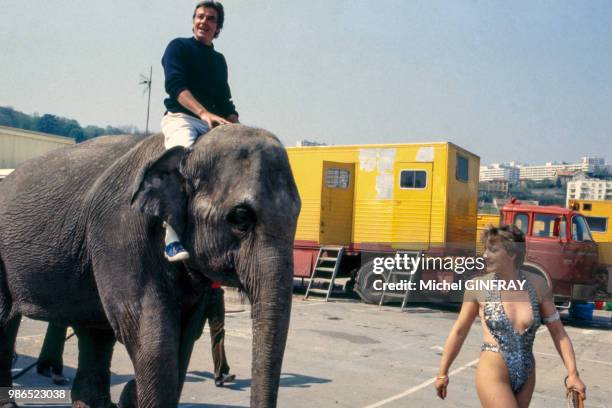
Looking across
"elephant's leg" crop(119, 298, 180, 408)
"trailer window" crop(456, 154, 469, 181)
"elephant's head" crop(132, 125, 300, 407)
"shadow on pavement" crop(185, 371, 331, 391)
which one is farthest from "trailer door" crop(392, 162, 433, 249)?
"elephant's leg" crop(119, 298, 180, 408)

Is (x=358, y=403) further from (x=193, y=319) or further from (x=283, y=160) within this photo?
(x=283, y=160)

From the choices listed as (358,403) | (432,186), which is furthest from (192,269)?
(432,186)

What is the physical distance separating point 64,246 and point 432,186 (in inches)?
523

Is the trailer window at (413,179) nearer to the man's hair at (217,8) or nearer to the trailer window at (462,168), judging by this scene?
the trailer window at (462,168)

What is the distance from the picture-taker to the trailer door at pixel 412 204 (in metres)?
16.4

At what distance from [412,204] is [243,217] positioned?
1376 cm

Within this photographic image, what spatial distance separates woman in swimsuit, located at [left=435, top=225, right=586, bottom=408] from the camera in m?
3.98

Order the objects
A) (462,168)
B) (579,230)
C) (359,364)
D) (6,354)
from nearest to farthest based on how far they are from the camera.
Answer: (6,354)
(359,364)
(579,230)
(462,168)

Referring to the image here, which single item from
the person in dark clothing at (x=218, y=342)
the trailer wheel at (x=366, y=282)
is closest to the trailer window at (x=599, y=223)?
the trailer wheel at (x=366, y=282)

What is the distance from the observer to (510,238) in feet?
14.1

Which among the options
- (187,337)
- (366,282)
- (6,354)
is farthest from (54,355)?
(366,282)

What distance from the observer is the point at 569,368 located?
13.5ft

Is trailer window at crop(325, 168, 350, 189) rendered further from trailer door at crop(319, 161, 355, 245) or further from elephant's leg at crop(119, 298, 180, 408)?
elephant's leg at crop(119, 298, 180, 408)
